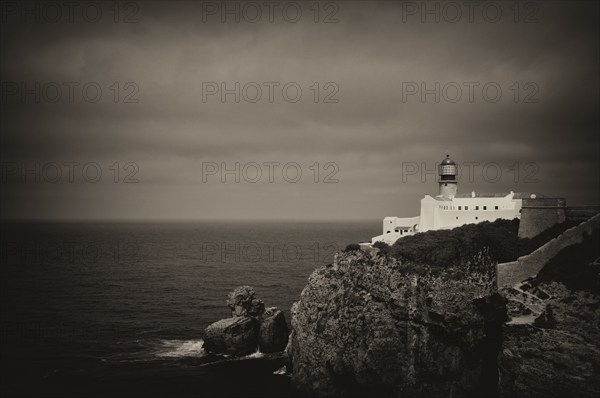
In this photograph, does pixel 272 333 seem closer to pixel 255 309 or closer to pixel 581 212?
pixel 255 309

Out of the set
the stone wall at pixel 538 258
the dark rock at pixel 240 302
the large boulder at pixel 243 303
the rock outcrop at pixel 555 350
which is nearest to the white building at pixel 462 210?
the stone wall at pixel 538 258

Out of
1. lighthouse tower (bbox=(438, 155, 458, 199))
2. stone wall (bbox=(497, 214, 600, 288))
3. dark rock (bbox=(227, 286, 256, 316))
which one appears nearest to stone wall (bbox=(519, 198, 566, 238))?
stone wall (bbox=(497, 214, 600, 288))

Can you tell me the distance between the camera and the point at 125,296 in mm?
72875

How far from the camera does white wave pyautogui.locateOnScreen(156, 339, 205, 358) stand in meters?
45.4

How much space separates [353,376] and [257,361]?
1245cm

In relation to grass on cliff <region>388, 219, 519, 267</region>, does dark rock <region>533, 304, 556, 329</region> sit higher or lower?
lower

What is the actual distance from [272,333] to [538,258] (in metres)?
27.5

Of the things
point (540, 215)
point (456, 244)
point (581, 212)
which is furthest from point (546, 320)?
point (581, 212)

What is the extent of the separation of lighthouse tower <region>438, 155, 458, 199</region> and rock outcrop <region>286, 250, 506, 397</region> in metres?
21.5

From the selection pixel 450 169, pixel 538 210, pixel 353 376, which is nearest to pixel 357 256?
pixel 353 376

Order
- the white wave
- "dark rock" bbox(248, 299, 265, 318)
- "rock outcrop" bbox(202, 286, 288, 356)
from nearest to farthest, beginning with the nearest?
the white wave, "rock outcrop" bbox(202, 286, 288, 356), "dark rock" bbox(248, 299, 265, 318)

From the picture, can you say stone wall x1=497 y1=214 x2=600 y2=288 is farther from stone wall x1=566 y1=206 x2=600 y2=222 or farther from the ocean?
the ocean

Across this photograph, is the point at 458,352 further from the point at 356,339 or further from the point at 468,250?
the point at 468,250

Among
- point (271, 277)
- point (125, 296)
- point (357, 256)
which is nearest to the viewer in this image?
point (357, 256)
